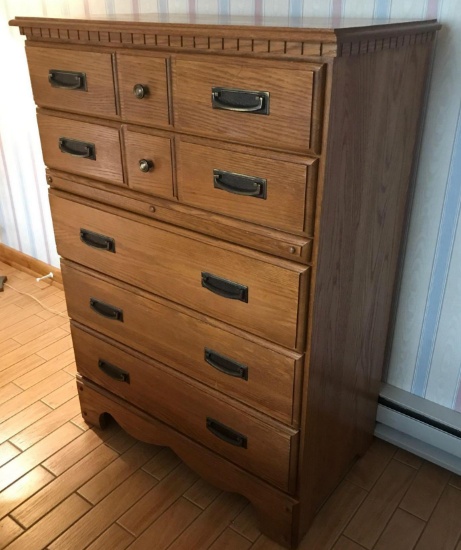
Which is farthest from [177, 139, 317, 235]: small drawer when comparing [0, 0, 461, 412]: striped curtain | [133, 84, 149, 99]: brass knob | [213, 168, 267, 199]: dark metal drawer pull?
[0, 0, 461, 412]: striped curtain

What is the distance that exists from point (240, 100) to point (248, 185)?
17 cm

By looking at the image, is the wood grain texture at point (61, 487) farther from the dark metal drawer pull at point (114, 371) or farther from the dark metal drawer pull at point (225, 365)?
the dark metal drawer pull at point (225, 365)

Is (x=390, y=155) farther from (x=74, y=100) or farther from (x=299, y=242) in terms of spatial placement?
(x=74, y=100)

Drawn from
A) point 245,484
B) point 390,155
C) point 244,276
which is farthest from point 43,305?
point 390,155

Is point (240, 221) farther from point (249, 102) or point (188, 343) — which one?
point (188, 343)

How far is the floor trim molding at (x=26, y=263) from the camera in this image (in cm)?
278

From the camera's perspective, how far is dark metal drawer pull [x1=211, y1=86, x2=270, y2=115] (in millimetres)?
1045

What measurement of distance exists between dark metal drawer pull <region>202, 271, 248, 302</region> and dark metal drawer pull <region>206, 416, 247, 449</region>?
391 millimetres

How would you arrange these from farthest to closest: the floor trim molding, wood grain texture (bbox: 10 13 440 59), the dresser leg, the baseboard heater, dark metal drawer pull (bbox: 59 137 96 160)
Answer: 1. the floor trim molding
2. the dresser leg
3. the baseboard heater
4. dark metal drawer pull (bbox: 59 137 96 160)
5. wood grain texture (bbox: 10 13 440 59)

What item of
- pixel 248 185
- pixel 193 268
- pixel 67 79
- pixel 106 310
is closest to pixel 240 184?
pixel 248 185

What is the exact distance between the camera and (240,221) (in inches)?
47.1

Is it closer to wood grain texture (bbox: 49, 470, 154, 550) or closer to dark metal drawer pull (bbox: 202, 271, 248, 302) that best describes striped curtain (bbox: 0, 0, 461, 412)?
dark metal drawer pull (bbox: 202, 271, 248, 302)

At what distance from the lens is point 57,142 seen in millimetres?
A: 1486

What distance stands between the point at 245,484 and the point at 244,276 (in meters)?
0.61
